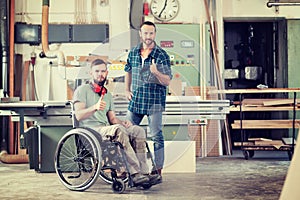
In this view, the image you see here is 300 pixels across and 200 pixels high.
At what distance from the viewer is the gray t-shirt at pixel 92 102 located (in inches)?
147

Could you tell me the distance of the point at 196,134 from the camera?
6043 mm

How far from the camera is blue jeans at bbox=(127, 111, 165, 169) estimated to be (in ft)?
13.1

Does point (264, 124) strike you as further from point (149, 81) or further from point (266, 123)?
point (149, 81)

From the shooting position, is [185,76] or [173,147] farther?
[185,76]

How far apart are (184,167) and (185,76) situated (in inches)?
74.6

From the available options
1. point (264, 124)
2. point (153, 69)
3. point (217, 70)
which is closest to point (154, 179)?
point (153, 69)

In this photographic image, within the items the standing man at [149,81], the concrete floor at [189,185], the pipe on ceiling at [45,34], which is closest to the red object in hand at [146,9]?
the pipe on ceiling at [45,34]

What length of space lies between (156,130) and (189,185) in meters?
0.50

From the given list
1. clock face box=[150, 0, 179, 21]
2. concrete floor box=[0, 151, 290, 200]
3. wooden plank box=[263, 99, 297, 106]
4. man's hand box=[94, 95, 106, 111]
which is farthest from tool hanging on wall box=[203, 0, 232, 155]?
man's hand box=[94, 95, 106, 111]

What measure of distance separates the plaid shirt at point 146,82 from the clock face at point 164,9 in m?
2.54

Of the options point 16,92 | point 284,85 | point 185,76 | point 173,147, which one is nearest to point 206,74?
point 185,76

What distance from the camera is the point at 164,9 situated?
21.2ft

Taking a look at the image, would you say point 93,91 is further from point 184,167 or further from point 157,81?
point 184,167

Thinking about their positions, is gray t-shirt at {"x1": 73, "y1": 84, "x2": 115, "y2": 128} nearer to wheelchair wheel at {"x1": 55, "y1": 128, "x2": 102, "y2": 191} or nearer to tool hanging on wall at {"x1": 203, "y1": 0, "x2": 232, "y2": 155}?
wheelchair wheel at {"x1": 55, "y1": 128, "x2": 102, "y2": 191}
